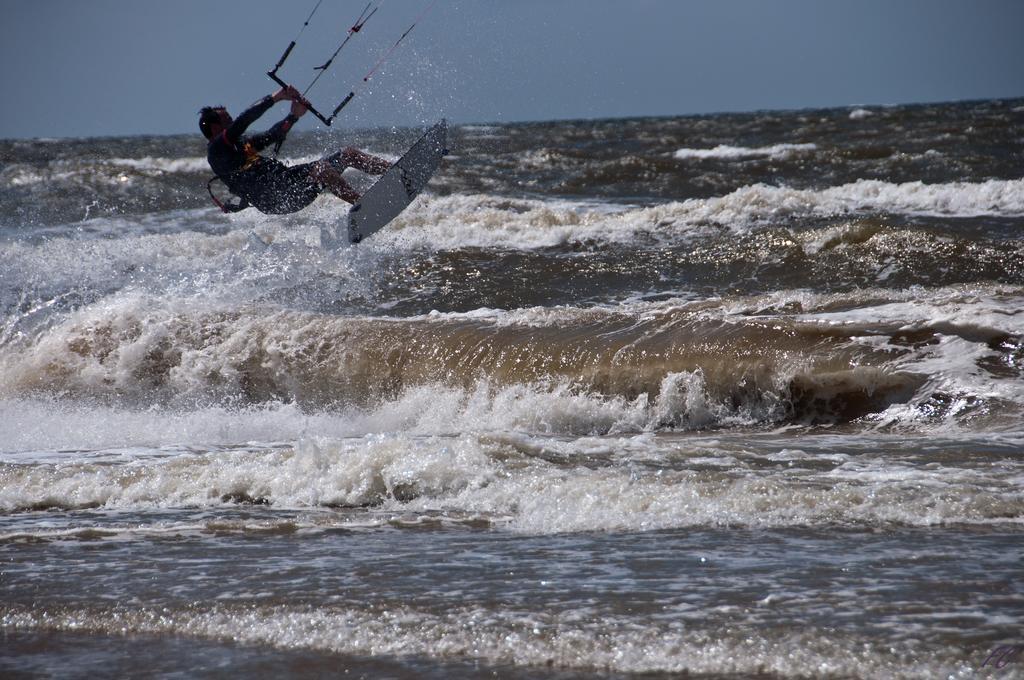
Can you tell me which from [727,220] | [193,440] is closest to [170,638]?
[193,440]

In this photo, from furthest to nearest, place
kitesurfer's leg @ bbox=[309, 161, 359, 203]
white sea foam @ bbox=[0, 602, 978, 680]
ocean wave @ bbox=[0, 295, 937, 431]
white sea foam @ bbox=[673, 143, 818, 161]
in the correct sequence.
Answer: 1. white sea foam @ bbox=[673, 143, 818, 161]
2. kitesurfer's leg @ bbox=[309, 161, 359, 203]
3. ocean wave @ bbox=[0, 295, 937, 431]
4. white sea foam @ bbox=[0, 602, 978, 680]

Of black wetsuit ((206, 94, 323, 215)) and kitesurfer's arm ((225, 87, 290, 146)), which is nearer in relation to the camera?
kitesurfer's arm ((225, 87, 290, 146))

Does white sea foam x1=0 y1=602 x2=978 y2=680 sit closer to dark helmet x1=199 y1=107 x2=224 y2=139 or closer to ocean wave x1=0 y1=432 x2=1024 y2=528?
ocean wave x1=0 y1=432 x2=1024 y2=528

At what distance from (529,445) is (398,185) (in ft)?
18.0

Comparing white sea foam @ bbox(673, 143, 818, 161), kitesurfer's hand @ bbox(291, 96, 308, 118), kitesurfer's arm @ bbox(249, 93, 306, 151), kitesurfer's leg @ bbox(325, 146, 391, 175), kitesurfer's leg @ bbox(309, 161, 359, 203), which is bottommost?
kitesurfer's leg @ bbox(309, 161, 359, 203)

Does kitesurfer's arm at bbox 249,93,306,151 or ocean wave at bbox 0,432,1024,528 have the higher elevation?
kitesurfer's arm at bbox 249,93,306,151

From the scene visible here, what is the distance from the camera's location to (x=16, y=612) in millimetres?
4016

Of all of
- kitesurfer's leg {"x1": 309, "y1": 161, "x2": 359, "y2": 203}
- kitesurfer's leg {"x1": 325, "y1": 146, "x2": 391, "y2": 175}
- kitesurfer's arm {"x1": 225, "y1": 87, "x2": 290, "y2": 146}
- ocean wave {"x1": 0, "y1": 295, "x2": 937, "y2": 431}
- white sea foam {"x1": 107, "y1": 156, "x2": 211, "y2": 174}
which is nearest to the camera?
ocean wave {"x1": 0, "y1": 295, "x2": 937, "y2": 431}

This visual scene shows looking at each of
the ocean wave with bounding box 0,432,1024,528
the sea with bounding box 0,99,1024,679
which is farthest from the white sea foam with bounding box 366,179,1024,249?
the ocean wave with bounding box 0,432,1024,528

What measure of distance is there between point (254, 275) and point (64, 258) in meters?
3.52

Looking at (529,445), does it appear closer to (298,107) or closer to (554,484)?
(554,484)

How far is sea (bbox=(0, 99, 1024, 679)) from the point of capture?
11.5 feet

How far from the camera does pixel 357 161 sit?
34.5 feet

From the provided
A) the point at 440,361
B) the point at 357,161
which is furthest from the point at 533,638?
the point at 357,161
